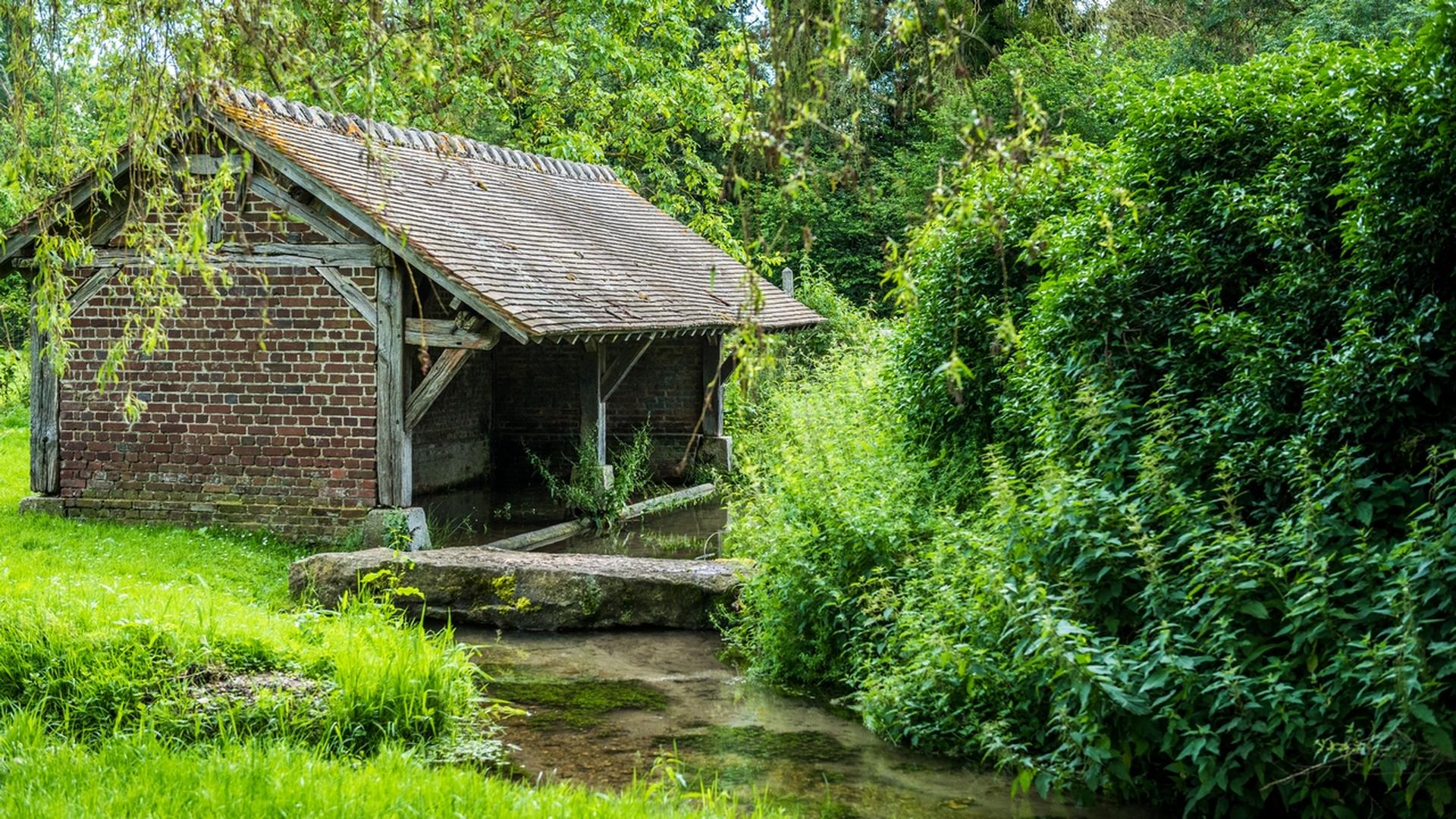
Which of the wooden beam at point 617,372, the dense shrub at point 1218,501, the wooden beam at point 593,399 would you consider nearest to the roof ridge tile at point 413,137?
the wooden beam at point 593,399

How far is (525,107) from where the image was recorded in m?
22.5

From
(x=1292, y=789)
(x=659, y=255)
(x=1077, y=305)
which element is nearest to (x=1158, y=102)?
(x=1077, y=305)

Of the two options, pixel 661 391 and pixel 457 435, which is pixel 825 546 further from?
pixel 661 391

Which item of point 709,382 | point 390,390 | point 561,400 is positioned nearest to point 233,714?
point 390,390

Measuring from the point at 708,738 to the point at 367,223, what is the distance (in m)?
6.33

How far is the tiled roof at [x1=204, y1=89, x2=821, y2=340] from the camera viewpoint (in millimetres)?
11492

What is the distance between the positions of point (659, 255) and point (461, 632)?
27.8 feet

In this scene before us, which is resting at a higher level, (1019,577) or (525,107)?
(525,107)

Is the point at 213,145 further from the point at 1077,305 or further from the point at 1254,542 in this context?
the point at 1254,542

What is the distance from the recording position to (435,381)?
11578mm

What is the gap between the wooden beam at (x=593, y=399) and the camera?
47.0 ft

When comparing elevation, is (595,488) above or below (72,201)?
below

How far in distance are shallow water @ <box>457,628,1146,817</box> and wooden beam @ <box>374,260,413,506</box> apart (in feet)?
10.9

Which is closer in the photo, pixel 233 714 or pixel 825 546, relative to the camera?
pixel 233 714
